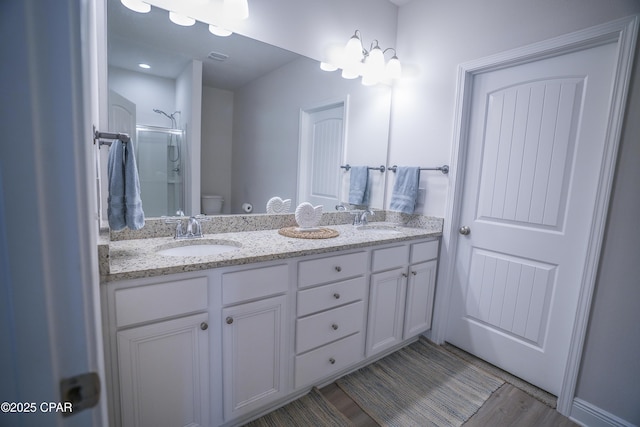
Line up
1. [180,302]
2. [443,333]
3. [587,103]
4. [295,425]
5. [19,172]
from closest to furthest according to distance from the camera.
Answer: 1. [19,172]
2. [180,302]
3. [295,425]
4. [587,103]
5. [443,333]

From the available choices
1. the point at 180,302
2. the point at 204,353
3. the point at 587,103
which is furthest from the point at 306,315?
the point at 587,103

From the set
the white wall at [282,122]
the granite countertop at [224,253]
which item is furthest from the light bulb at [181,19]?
the granite countertop at [224,253]

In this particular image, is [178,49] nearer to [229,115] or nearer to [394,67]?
[229,115]

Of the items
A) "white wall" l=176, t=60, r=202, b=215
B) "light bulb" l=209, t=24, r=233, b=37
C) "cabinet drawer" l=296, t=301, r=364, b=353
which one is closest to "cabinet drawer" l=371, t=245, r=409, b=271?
"cabinet drawer" l=296, t=301, r=364, b=353

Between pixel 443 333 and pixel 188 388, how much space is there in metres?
1.77

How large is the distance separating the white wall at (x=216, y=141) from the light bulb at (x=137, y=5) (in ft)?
1.32

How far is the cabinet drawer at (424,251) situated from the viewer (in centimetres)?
197

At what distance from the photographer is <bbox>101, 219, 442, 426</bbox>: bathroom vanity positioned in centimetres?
106

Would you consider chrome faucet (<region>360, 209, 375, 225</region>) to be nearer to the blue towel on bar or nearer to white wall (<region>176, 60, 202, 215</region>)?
the blue towel on bar

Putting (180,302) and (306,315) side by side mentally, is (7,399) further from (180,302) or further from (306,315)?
(306,315)

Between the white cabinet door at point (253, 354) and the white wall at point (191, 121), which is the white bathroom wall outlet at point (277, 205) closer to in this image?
the white wall at point (191, 121)

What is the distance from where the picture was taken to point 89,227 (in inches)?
13.1

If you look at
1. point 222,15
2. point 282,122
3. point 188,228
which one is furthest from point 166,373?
point 222,15

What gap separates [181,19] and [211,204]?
3.12ft
